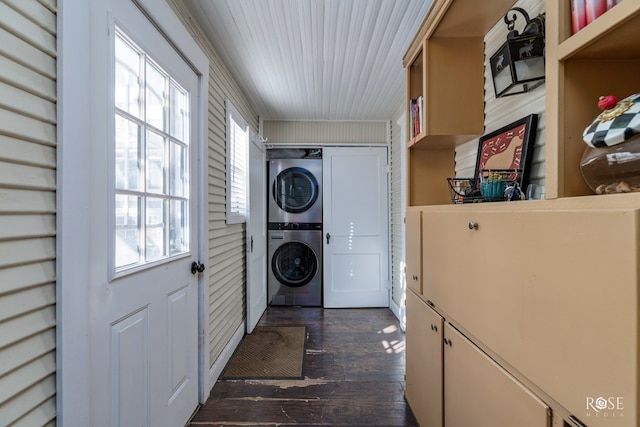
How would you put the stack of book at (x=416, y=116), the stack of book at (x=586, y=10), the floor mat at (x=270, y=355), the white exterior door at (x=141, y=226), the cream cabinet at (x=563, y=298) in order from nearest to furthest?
the cream cabinet at (x=563, y=298)
the stack of book at (x=586, y=10)
the white exterior door at (x=141, y=226)
the stack of book at (x=416, y=116)
the floor mat at (x=270, y=355)

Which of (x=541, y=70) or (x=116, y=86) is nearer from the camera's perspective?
(x=116, y=86)

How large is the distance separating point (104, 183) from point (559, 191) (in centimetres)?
142

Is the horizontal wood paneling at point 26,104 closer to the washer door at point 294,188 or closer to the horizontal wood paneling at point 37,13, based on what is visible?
the horizontal wood paneling at point 37,13

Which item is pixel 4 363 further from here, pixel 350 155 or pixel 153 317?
pixel 350 155

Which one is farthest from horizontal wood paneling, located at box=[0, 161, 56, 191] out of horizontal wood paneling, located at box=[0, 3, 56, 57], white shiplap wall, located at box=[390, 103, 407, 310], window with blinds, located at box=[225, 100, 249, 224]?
white shiplap wall, located at box=[390, 103, 407, 310]

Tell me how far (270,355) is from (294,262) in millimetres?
1381

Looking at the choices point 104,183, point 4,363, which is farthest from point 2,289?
point 104,183

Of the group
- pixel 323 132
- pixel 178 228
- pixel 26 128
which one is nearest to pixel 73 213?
pixel 26 128

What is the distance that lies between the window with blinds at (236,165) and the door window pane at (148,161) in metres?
0.73

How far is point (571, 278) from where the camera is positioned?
0.59 meters

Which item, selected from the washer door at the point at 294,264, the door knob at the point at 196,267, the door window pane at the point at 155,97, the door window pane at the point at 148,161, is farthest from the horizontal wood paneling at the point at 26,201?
the washer door at the point at 294,264

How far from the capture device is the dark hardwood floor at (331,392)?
164 centimetres

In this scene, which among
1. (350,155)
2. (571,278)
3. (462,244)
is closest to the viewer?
(571,278)

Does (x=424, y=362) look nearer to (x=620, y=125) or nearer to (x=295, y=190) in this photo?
(x=620, y=125)
